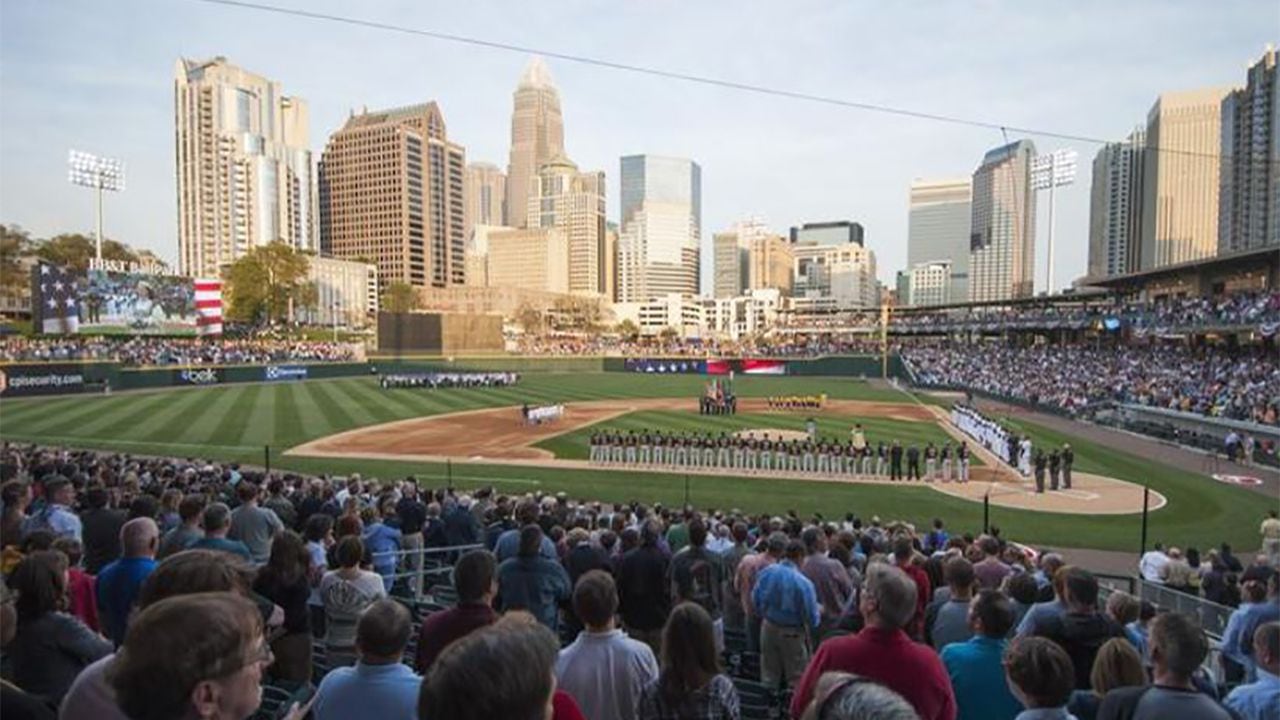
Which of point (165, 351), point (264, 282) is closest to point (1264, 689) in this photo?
point (165, 351)

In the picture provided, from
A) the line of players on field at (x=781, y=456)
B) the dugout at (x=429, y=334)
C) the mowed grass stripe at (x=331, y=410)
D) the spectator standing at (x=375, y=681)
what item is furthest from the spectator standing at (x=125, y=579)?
the dugout at (x=429, y=334)

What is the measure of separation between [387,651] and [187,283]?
66856mm

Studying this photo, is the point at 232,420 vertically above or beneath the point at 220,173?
beneath

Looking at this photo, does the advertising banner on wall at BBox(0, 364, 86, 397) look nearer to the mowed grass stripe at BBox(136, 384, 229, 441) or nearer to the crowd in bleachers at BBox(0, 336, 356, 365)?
the crowd in bleachers at BBox(0, 336, 356, 365)

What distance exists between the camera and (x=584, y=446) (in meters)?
28.9

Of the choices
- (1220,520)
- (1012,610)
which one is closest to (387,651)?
(1012,610)

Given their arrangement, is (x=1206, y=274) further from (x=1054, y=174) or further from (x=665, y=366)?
(x=665, y=366)

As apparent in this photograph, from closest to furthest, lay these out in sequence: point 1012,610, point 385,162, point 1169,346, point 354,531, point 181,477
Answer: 1. point 1012,610
2. point 354,531
3. point 181,477
4. point 1169,346
5. point 385,162

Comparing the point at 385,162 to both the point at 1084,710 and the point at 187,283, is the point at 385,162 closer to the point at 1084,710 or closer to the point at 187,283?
the point at 187,283

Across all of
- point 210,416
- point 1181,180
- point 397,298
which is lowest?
point 210,416

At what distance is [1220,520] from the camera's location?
59.5 feet

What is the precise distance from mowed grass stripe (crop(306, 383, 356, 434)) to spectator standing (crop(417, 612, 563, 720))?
32267 millimetres

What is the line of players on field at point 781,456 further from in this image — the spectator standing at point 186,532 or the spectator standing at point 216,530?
the spectator standing at point 216,530

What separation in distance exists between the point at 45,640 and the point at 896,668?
13.9 feet
